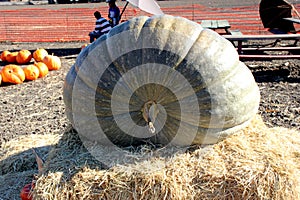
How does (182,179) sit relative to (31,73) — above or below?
above

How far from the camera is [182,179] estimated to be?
2.88 m

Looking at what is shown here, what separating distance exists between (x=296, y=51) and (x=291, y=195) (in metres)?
6.65

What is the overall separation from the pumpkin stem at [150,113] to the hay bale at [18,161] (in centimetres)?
134

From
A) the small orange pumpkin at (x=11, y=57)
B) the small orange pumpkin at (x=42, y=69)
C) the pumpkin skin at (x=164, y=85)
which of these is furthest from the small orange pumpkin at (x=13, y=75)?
the pumpkin skin at (x=164, y=85)

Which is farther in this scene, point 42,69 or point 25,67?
point 25,67

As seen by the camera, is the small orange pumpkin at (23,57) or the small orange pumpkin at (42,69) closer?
the small orange pumpkin at (42,69)

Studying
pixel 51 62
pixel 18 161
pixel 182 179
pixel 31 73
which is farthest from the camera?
pixel 51 62

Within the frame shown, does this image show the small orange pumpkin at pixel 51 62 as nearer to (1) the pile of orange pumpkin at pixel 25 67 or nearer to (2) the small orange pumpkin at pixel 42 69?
(1) the pile of orange pumpkin at pixel 25 67

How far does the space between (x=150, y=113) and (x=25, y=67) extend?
645 centimetres

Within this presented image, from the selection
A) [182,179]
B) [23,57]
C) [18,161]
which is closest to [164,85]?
[182,179]

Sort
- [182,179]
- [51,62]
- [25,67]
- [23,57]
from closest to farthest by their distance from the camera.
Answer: [182,179] < [25,67] < [51,62] < [23,57]

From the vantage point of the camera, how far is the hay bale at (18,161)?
12.9 ft

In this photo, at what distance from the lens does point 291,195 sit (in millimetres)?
2969

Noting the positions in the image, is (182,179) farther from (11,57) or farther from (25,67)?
(11,57)
